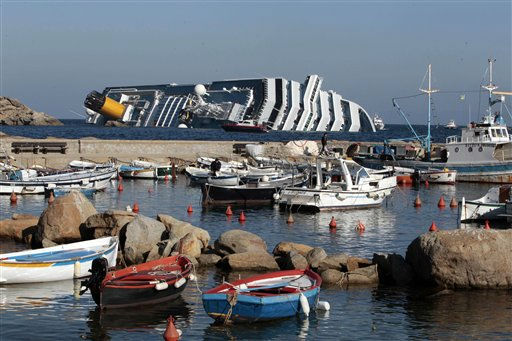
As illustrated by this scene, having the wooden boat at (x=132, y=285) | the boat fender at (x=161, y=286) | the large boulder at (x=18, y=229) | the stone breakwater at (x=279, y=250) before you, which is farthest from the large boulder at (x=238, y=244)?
the large boulder at (x=18, y=229)

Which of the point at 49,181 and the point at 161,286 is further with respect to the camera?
the point at 49,181

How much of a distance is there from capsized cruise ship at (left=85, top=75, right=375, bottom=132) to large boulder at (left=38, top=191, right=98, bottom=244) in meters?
99.2

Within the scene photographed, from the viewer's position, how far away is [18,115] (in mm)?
178750

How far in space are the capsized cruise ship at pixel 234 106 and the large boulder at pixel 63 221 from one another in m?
99.2

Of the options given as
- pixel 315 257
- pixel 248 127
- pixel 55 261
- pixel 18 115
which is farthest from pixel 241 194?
pixel 18 115

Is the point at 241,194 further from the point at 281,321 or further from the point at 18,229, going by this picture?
the point at 281,321

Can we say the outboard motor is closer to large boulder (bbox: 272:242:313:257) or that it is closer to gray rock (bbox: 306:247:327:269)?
gray rock (bbox: 306:247:327:269)

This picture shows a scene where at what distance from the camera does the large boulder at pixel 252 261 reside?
2262 centimetres

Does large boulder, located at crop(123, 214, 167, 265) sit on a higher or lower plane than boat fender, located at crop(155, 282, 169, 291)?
higher

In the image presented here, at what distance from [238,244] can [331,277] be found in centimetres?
333

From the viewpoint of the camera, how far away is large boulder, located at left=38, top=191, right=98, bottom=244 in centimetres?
2592

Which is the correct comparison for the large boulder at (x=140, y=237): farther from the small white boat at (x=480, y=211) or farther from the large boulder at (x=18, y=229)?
the small white boat at (x=480, y=211)

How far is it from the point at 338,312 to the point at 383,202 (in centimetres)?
2437

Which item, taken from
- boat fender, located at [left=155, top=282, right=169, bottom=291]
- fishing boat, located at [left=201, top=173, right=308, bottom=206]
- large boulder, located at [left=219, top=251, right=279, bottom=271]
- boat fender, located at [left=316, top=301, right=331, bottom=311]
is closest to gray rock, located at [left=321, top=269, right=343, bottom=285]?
large boulder, located at [left=219, top=251, right=279, bottom=271]
